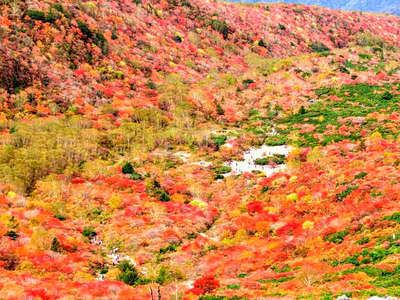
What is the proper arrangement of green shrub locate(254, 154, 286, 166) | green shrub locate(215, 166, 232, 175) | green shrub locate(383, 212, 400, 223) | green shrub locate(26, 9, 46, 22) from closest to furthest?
1. green shrub locate(383, 212, 400, 223)
2. green shrub locate(215, 166, 232, 175)
3. green shrub locate(254, 154, 286, 166)
4. green shrub locate(26, 9, 46, 22)

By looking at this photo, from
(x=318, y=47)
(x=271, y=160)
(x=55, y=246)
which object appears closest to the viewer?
(x=55, y=246)

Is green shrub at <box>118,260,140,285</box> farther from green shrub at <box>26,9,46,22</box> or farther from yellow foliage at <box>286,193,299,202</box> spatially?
green shrub at <box>26,9,46,22</box>

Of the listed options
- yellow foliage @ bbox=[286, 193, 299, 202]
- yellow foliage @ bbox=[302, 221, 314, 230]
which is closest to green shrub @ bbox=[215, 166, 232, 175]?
yellow foliage @ bbox=[286, 193, 299, 202]

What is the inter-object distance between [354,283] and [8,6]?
81.7 metres

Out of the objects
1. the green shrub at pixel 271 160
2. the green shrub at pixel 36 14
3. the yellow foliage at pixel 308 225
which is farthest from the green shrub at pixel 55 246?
the green shrub at pixel 36 14

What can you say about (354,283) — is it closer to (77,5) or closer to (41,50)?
(41,50)

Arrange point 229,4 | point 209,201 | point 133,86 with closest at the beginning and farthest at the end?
1. point 209,201
2. point 133,86
3. point 229,4

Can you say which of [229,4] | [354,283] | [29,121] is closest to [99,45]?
[29,121]

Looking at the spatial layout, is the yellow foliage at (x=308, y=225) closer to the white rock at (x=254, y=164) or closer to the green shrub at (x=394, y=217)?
the green shrub at (x=394, y=217)

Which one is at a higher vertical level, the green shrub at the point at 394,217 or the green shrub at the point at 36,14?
the green shrub at the point at 36,14

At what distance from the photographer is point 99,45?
9275cm

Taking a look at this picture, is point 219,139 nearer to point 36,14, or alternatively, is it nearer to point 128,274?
point 128,274

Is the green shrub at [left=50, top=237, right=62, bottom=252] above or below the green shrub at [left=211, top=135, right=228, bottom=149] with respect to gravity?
below

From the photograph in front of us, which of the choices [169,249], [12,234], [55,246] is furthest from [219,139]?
[12,234]
